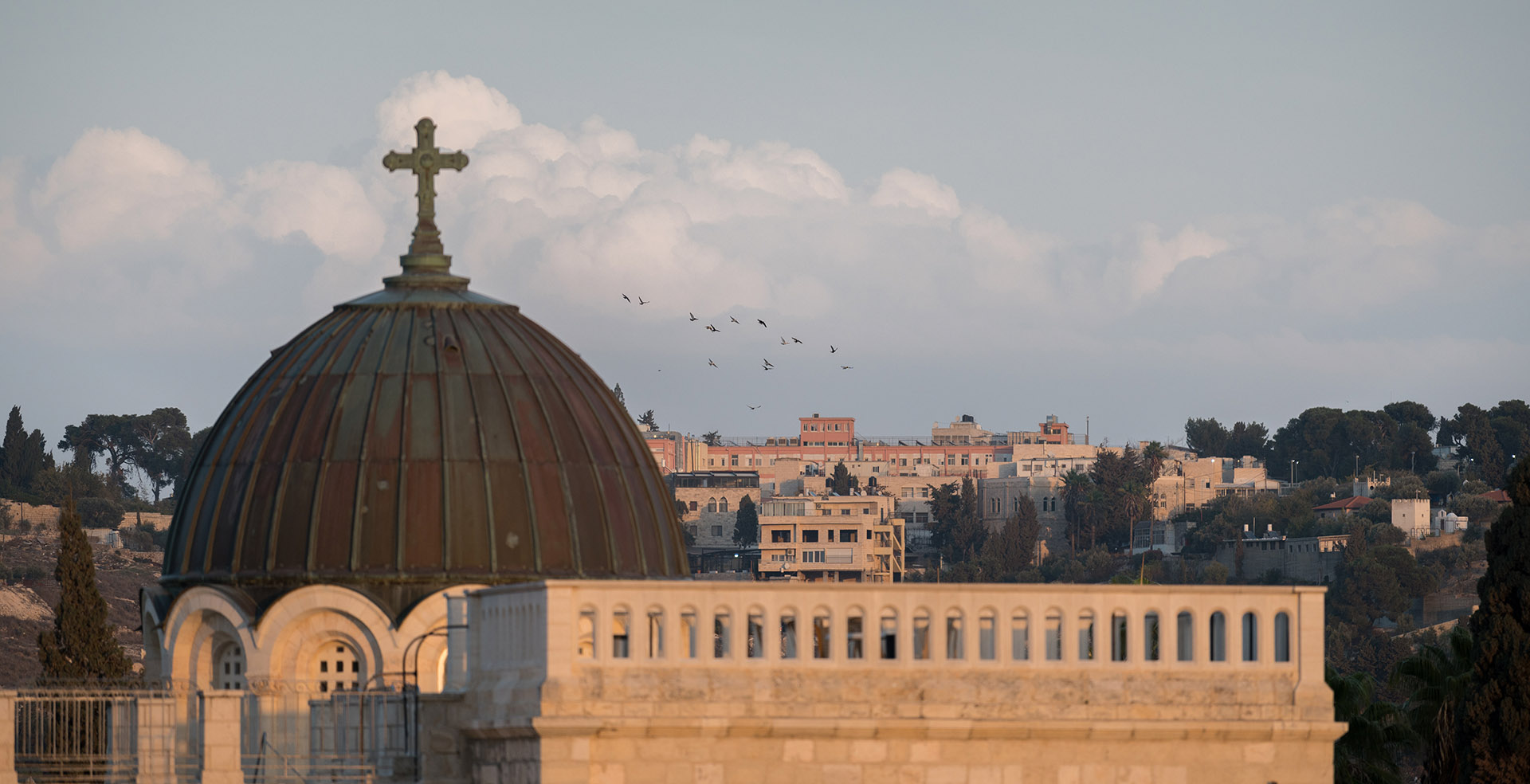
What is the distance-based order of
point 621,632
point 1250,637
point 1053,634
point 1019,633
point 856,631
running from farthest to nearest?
point 621,632
point 856,631
point 1053,634
point 1019,633
point 1250,637

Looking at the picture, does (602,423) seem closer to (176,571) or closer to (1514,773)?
(176,571)

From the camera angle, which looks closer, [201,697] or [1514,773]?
[201,697]

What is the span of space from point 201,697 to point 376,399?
17.5 feet

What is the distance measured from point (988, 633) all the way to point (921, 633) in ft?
3.74

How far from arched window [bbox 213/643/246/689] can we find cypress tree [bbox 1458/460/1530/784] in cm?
1762

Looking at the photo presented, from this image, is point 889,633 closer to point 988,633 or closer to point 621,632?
point 988,633

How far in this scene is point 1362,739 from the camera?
40812mm

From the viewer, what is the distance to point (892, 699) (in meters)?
26.6

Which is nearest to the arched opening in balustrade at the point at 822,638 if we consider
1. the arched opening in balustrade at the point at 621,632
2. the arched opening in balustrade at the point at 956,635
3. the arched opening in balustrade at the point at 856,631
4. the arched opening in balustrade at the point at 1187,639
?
the arched opening in balustrade at the point at 856,631

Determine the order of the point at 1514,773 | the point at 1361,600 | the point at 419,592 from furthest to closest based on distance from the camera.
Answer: the point at 1361,600
the point at 1514,773
the point at 419,592

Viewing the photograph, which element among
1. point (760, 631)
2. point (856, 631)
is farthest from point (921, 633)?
point (856, 631)

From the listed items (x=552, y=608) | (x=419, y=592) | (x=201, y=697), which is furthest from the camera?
(x=419, y=592)

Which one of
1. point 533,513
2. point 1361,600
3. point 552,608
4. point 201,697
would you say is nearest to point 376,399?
point 533,513

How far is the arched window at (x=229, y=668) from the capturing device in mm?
35125
